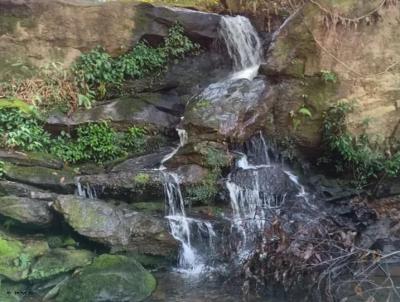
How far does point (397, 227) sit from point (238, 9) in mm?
6977

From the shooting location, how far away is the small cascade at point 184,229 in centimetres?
753

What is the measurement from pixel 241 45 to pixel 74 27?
3.56m

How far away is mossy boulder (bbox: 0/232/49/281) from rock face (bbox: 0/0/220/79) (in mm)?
4385

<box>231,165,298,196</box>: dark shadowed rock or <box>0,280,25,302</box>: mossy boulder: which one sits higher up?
<box>231,165,298,196</box>: dark shadowed rock

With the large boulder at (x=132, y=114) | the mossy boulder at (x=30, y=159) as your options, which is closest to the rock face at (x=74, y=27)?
the large boulder at (x=132, y=114)

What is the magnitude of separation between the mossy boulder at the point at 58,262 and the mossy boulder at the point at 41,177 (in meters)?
1.30

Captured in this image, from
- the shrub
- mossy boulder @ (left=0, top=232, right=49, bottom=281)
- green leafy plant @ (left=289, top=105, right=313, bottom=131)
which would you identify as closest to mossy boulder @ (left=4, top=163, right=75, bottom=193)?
Result: mossy boulder @ (left=0, top=232, right=49, bottom=281)

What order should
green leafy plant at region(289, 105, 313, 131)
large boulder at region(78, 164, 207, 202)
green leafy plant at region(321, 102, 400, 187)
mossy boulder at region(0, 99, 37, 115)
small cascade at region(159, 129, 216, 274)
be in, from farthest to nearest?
green leafy plant at region(289, 105, 313, 131) < mossy boulder at region(0, 99, 37, 115) < green leafy plant at region(321, 102, 400, 187) < large boulder at region(78, 164, 207, 202) < small cascade at region(159, 129, 216, 274)

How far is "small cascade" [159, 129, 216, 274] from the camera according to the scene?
7.53m

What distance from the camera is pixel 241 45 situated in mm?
11156

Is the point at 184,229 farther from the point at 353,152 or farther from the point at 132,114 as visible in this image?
the point at 353,152

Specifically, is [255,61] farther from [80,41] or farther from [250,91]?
[80,41]

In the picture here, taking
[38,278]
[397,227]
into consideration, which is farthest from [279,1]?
[38,278]

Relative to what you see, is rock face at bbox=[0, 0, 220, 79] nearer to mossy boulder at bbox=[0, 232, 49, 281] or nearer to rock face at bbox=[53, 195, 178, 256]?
rock face at bbox=[53, 195, 178, 256]
